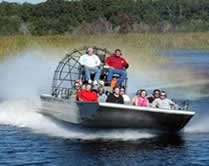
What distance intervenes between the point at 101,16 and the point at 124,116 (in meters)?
94.2

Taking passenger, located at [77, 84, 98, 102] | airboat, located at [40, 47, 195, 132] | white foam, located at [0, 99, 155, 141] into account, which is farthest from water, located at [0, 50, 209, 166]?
passenger, located at [77, 84, 98, 102]

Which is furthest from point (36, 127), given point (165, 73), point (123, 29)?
point (123, 29)

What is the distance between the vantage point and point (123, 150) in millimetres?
17188

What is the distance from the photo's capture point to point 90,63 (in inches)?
827

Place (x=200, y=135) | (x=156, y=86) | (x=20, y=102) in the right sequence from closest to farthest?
(x=200, y=135), (x=20, y=102), (x=156, y=86)

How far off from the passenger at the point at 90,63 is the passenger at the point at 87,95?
1.76 meters

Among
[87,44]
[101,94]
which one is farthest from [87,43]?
[101,94]

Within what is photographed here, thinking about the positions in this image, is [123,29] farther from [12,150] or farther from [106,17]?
[12,150]

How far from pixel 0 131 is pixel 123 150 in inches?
185

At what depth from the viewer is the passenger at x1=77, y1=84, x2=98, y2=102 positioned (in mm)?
18688

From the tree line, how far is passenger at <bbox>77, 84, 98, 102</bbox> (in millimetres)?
55940

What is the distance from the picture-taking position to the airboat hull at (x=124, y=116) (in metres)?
18.0

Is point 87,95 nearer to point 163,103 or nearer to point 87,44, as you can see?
point 163,103

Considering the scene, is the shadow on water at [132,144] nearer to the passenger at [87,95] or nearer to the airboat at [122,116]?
the airboat at [122,116]
